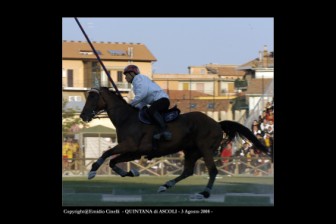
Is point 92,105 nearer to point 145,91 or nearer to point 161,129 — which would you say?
point 145,91

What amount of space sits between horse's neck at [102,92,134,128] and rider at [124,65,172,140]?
190mm

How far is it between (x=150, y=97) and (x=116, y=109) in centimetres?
74

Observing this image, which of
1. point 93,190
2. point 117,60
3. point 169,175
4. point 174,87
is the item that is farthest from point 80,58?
point 93,190

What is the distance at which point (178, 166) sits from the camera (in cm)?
2461

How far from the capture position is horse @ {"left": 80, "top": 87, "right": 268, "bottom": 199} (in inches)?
567

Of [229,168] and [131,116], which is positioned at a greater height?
[131,116]

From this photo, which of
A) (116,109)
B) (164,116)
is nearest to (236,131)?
(164,116)

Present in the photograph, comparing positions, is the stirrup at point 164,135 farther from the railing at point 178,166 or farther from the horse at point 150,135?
the railing at point 178,166

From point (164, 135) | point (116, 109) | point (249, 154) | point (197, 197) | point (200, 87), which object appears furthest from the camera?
point (200, 87)

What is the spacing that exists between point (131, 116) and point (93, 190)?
2.53 metres

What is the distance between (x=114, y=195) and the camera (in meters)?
15.0

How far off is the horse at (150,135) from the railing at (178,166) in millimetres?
8913
